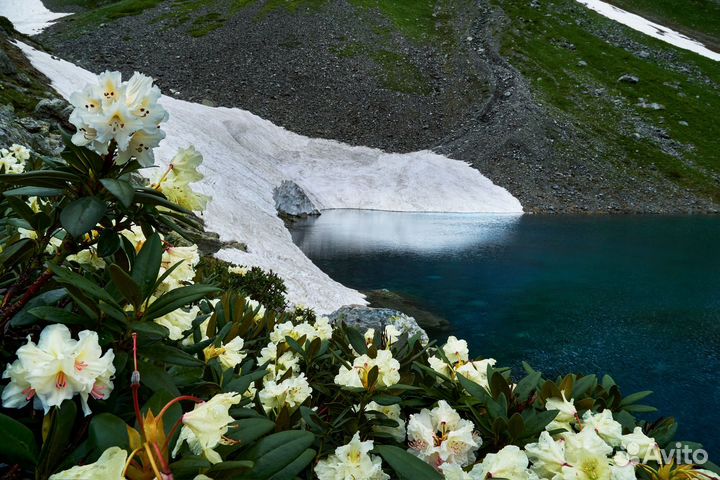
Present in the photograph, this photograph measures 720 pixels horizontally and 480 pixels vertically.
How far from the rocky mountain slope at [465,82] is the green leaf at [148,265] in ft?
128

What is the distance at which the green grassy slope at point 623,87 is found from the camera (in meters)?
46.3

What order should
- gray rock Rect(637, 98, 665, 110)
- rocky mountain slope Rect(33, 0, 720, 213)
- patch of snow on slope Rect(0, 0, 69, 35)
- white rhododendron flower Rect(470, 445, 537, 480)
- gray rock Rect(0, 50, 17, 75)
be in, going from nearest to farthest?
white rhododendron flower Rect(470, 445, 537, 480), gray rock Rect(0, 50, 17, 75), rocky mountain slope Rect(33, 0, 720, 213), gray rock Rect(637, 98, 665, 110), patch of snow on slope Rect(0, 0, 69, 35)

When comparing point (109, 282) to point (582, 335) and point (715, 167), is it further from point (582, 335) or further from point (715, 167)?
point (715, 167)

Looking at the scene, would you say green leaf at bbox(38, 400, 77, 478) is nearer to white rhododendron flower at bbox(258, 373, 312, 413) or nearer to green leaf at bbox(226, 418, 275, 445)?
green leaf at bbox(226, 418, 275, 445)

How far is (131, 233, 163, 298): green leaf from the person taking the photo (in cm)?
164

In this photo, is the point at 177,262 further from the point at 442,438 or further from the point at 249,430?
the point at 442,438

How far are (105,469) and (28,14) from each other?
89.4 metres

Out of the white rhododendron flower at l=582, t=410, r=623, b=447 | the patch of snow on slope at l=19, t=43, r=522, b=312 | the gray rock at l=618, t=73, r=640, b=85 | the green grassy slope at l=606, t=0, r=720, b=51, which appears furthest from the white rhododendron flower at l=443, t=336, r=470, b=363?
the green grassy slope at l=606, t=0, r=720, b=51

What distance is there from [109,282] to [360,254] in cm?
2045

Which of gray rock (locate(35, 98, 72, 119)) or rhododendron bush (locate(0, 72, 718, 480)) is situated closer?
rhododendron bush (locate(0, 72, 718, 480))

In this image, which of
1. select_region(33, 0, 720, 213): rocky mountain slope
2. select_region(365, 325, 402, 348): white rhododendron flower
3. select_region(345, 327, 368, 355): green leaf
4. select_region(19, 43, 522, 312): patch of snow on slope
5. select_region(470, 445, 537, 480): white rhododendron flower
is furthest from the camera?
select_region(33, 0, 720, 213): rocky mountain slope

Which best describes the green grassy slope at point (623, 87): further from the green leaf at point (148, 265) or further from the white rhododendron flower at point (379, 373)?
the green leaf at point (148, 265)

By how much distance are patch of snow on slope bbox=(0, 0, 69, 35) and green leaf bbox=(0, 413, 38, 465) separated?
233 feet

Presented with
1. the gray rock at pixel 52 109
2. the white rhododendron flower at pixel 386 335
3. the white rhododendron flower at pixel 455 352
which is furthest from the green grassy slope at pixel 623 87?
the white rhododendron flower at pixel 455 352
